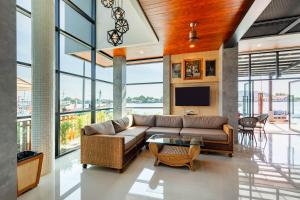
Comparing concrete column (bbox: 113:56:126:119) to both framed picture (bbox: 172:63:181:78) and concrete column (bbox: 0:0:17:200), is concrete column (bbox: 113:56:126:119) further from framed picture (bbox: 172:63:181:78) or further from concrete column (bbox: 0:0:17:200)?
concrete column (bbox: 0:0:17:200)

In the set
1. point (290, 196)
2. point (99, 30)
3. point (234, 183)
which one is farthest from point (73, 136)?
point (290, 196)

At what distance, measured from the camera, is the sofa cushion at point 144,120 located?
5.12 metres

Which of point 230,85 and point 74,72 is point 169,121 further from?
point 74,72

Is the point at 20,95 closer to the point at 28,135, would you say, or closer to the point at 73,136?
the point at 28,135

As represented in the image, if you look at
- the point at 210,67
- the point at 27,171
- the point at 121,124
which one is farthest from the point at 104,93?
the point at 210,67

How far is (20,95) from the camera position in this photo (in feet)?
10.1

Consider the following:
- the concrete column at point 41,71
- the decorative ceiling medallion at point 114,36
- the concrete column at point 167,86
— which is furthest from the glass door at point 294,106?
the concrete column at point 41,71

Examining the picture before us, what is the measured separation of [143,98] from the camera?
673cm

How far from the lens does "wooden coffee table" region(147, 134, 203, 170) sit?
3.02 meters

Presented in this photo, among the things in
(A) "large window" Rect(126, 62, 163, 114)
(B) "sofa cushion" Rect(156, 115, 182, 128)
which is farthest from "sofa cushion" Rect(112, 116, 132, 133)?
(A) "large window" Rect(126, 62, 163, 114)

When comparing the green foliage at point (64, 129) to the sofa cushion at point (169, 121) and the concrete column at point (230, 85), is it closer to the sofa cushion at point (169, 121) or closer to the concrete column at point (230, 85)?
the sofa cushion at point (169, 121)

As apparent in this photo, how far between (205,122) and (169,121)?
106cm

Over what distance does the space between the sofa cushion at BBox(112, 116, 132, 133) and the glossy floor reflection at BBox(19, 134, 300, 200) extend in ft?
3.35

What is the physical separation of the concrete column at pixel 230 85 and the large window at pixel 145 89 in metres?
2.38
